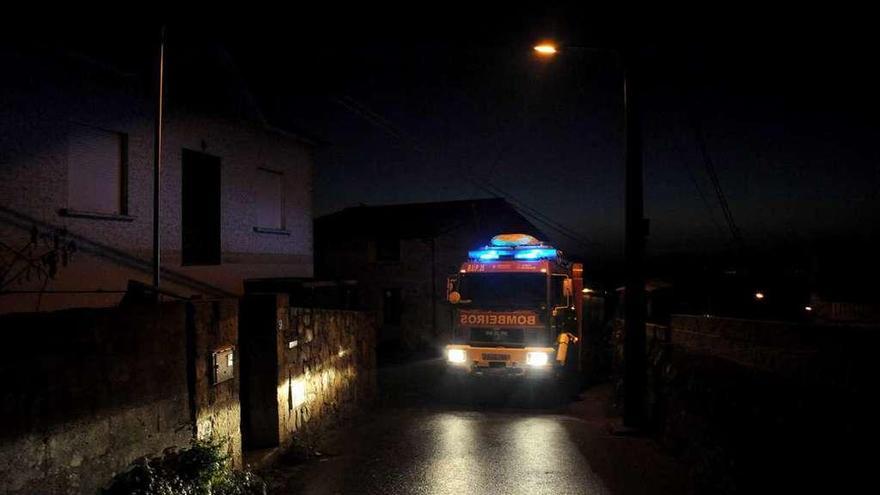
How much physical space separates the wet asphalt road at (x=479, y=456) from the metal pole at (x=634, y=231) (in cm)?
136

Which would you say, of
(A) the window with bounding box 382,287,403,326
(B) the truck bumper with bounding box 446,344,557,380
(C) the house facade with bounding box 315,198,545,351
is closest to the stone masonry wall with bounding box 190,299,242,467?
(B) the truck bumper with bounding box 446,344,557,380

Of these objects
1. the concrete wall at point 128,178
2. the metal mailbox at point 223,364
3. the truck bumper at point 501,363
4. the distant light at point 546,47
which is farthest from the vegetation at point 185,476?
the truck bumper at point 501,363

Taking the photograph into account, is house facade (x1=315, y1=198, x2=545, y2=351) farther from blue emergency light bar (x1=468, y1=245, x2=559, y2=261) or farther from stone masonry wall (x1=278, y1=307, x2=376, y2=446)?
stone masonry wall (x1=278, y1=307, x2=376, y2=446)

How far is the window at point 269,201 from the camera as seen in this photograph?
14.2m

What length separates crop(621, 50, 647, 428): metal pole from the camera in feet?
36.0

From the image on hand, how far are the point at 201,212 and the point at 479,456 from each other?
758 cm

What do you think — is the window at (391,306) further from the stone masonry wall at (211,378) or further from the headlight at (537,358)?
the stone masonry wall at (211,378)

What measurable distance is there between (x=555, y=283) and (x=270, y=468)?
8.32 m

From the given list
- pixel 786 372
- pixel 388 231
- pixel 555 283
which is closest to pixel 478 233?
pixel 388 231

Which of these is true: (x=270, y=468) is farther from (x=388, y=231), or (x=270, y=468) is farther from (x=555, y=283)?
(x=388, y=231)

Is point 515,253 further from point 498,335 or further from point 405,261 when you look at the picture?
point 405,261

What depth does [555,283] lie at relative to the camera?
47.8 ft

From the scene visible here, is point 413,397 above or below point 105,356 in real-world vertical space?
below

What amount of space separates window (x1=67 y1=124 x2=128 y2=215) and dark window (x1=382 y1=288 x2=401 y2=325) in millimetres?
21058
